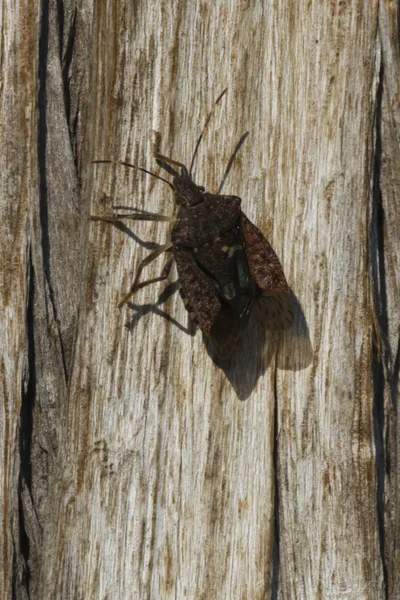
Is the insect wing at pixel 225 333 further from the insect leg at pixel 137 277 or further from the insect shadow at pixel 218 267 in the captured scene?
the insect leg at pixel 137 277

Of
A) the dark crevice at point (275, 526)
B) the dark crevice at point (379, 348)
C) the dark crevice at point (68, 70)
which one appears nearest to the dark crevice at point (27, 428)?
the dark crevice at point (68, 70)

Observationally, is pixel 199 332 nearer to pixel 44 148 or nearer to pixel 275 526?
pixel 275 526

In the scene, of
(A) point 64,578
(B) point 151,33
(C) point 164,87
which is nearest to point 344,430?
(A) point 64,578

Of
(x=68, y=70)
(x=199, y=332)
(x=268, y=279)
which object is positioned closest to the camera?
(x=268, y=279)

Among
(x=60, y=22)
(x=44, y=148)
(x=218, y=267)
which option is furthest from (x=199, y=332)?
(x=60, y=22)

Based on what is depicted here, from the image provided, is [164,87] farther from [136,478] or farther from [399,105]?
[136,478]

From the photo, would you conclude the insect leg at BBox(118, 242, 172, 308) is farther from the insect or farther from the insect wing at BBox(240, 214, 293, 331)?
the insect wing at BBox(240, 214, 293, 331)

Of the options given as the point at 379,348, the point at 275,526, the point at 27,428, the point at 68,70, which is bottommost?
the point at 275,526
